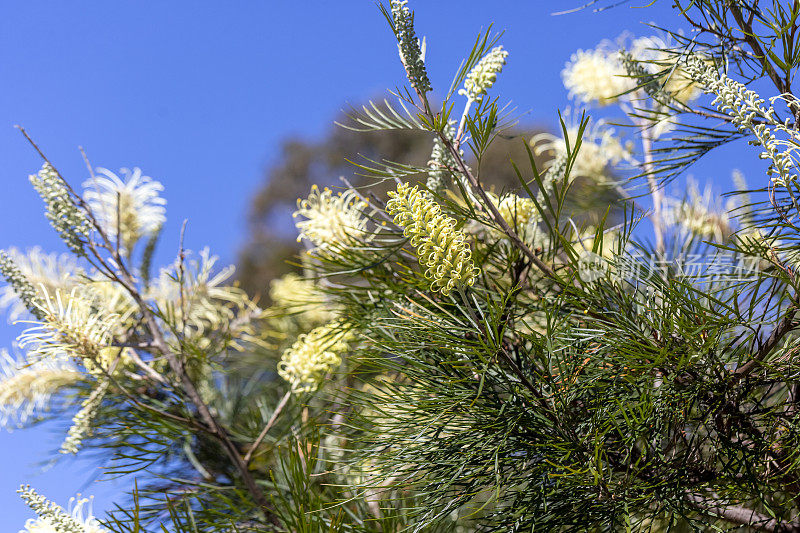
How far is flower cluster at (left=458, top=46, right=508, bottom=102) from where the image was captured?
43 cm

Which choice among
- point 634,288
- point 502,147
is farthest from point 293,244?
point 634,288

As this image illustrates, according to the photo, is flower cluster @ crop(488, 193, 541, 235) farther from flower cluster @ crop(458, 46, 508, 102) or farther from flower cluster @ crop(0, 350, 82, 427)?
flower cluster @ crop(0, 350, 82, 427)

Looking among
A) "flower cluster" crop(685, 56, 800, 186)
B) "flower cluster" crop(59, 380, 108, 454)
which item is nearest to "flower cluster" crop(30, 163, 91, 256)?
"flower cluster" crop(59, 380, 108, 454)

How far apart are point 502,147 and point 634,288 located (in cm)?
380

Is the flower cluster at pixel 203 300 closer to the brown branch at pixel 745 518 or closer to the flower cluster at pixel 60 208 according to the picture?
the flower cluster at pixel 60 208

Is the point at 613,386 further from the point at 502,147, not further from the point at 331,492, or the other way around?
the point at 502,147

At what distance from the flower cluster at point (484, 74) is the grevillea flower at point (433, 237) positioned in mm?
120

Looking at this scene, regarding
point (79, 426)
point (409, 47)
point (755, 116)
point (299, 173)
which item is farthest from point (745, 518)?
point (299, 173)

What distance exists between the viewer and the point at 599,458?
345 millimetres

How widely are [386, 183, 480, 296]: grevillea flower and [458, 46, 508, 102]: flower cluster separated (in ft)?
0.40

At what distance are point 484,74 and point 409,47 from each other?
75 mm

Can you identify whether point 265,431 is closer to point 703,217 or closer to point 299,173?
point 703,217

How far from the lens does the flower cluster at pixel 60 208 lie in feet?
1.87

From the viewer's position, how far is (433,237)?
353 millimetres
